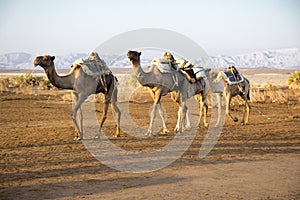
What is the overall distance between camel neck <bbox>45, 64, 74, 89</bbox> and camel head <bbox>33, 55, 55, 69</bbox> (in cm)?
17

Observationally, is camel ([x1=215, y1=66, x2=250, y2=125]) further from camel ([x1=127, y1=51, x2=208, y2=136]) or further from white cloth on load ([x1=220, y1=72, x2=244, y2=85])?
camel ([x1=127, y1=51, x2=208, y2=136])

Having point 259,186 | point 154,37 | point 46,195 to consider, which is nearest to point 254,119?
point 154,37

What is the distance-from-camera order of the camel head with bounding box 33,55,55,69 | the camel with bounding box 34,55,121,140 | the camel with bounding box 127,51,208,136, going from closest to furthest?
the camel head with bounding box 33,55,55,69 → the camel with bounding box 34,55,121,140 → the camel with bounding box 127,51,208,136

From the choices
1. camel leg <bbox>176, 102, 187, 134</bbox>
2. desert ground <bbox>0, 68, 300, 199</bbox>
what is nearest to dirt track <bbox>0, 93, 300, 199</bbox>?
desert ground <bbox>0, 68, 300, 199</bbox>

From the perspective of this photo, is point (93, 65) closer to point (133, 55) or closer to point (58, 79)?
point (58, 79)

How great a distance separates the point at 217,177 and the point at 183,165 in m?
1.19

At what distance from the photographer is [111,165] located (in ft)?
29.1

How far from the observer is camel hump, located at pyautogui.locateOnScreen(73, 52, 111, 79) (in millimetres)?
11500

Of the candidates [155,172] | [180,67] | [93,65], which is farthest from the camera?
[180,67]

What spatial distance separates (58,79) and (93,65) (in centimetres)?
122

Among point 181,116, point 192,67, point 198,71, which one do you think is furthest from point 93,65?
point 198,71

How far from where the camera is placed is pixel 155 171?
841 centimetres

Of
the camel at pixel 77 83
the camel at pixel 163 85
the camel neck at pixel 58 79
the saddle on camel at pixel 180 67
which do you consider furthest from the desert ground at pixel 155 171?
the saddle on camel at pixel 180 67

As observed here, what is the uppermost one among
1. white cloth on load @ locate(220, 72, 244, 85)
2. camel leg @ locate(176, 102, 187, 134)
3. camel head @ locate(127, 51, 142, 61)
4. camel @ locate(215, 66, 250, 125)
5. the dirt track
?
camel head @ locate(127, 51, 142, 61)
